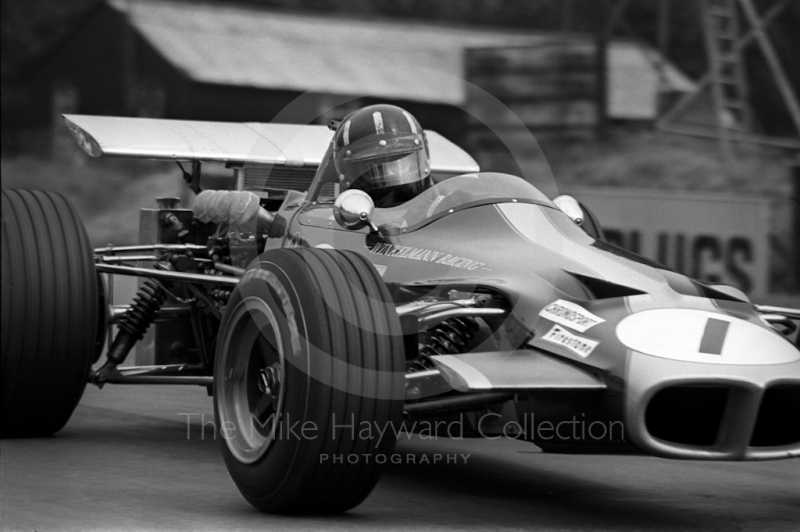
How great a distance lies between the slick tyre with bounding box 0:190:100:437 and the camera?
617 cm

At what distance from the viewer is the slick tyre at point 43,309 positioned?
6.17 meters

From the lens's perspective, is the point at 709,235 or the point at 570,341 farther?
the point at 709,235

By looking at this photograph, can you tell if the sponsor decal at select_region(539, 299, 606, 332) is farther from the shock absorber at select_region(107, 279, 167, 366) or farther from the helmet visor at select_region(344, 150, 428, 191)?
the shock absorber at select_region(107, 279, 167, 366)

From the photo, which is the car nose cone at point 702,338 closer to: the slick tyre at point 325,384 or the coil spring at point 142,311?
the slick tyre at point 325,384

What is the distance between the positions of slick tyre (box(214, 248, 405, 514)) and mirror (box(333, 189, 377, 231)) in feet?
2.27

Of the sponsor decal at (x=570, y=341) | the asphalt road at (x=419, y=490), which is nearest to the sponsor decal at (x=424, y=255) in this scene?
the sponsor decal at (x=570, y=341)

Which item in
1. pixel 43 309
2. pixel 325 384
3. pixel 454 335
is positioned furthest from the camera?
pixel 43 309

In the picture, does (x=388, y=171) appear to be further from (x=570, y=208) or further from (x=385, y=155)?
(x=570, y=208)

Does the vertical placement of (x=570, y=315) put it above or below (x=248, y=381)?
above

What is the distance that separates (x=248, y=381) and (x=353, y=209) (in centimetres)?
89

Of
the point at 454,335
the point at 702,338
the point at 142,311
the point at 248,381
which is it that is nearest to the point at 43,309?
the point at 142,311

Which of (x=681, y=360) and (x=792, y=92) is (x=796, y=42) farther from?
(x=681, y=360)

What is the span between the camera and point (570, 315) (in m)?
4.89

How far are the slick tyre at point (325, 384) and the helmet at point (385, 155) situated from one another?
4.63ft
